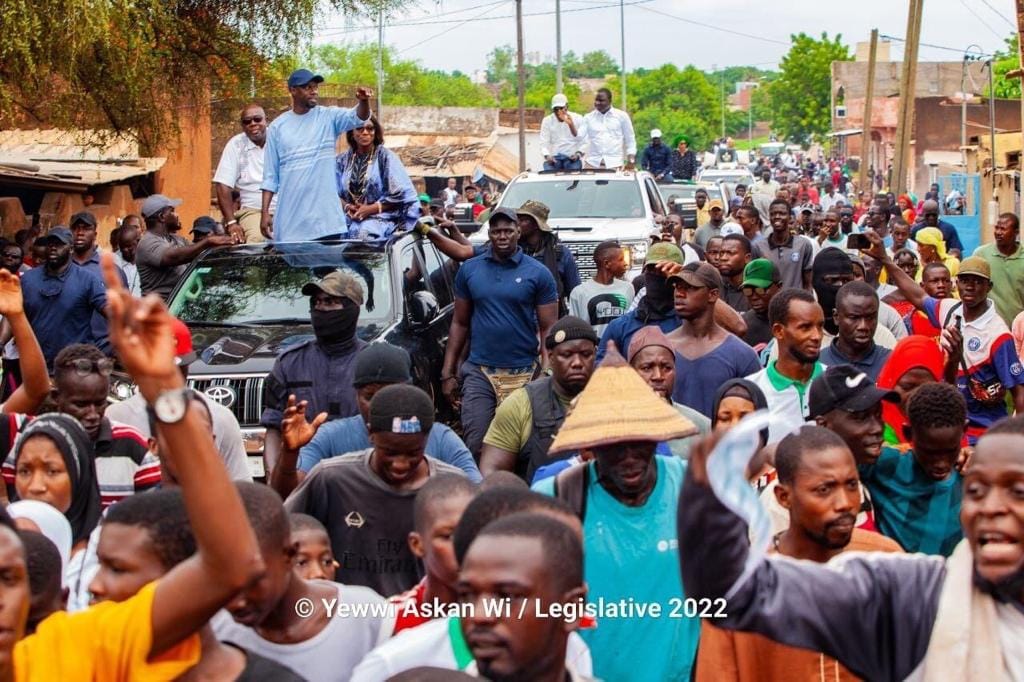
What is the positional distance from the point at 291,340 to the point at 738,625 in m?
6.80

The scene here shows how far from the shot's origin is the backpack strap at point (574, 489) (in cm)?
487

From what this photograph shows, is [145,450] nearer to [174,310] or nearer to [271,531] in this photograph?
[271,531]

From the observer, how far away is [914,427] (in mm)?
5719

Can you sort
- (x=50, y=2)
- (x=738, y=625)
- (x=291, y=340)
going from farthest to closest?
1. (x=50, y=2)
2. (x=291, y=340)
3. (x=738, y=625)

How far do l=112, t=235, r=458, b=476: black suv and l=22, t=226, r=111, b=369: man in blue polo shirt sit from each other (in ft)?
1.97

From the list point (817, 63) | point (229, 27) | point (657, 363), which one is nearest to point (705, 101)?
point (817, 63)

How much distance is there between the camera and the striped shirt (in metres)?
6.05

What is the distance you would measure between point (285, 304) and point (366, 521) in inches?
199

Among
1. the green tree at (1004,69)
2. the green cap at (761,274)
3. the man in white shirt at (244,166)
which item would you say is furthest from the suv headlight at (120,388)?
the green tree at (1004,69)

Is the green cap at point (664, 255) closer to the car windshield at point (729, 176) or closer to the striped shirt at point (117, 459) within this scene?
the striped shirt at point (117, 459)

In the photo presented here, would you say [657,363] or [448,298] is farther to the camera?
[448,298]

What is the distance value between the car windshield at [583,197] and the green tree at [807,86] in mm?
81568

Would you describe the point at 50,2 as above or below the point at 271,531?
above

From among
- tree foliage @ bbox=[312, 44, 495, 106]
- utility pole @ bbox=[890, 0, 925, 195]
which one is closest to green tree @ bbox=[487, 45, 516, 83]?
tree foliage @ bbox=[312, 44, 495, 106]
